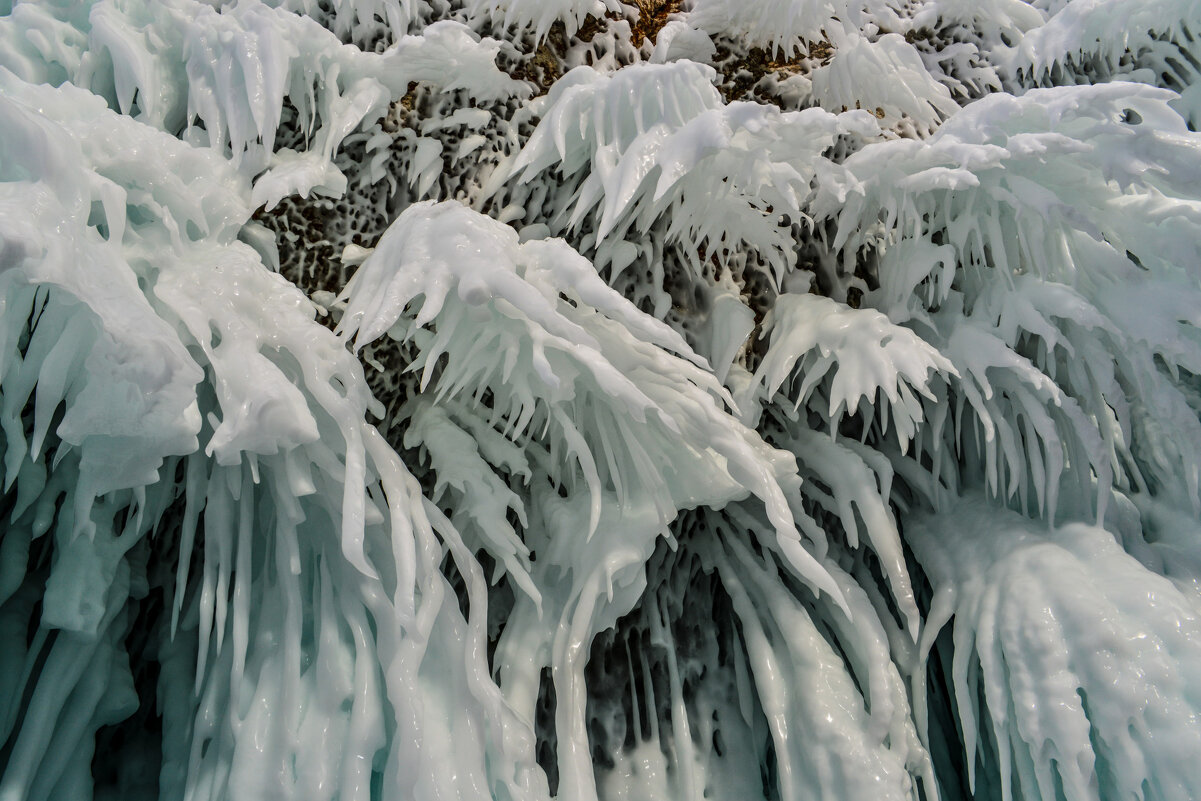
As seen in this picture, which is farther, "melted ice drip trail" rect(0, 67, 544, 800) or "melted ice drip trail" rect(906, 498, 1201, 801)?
"melted ice drip trail" rect(906, 498, 1201, 801)

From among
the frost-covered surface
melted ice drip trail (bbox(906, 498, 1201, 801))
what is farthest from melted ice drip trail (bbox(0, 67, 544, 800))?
melted ice drip trail (bbox(906, 498, 1201, 801))

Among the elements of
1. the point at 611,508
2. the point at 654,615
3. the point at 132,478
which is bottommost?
the point at 654,615

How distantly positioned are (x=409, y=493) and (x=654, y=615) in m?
0.69

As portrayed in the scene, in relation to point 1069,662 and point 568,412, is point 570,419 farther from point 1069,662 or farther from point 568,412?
point 1069,662

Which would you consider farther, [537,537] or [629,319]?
[537,537]

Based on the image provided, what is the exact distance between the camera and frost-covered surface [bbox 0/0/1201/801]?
1479 mm

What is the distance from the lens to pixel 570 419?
5.74ft

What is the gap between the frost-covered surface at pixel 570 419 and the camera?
4.85ft

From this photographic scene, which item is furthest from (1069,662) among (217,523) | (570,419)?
(217,523)

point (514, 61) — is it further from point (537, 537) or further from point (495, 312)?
point (537, 537)

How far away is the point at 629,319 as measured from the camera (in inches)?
60.2

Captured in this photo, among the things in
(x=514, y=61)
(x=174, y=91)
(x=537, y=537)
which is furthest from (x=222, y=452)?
(x=514, y=61)

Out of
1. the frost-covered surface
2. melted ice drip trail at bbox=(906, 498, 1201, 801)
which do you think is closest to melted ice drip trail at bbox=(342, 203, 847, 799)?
the frost-covered surface

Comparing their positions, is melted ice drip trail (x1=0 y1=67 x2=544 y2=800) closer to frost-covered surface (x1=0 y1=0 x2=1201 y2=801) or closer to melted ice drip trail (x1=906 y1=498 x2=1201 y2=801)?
frost-covered surface (x1=0 y1=0 x2=1201 y2=801)
